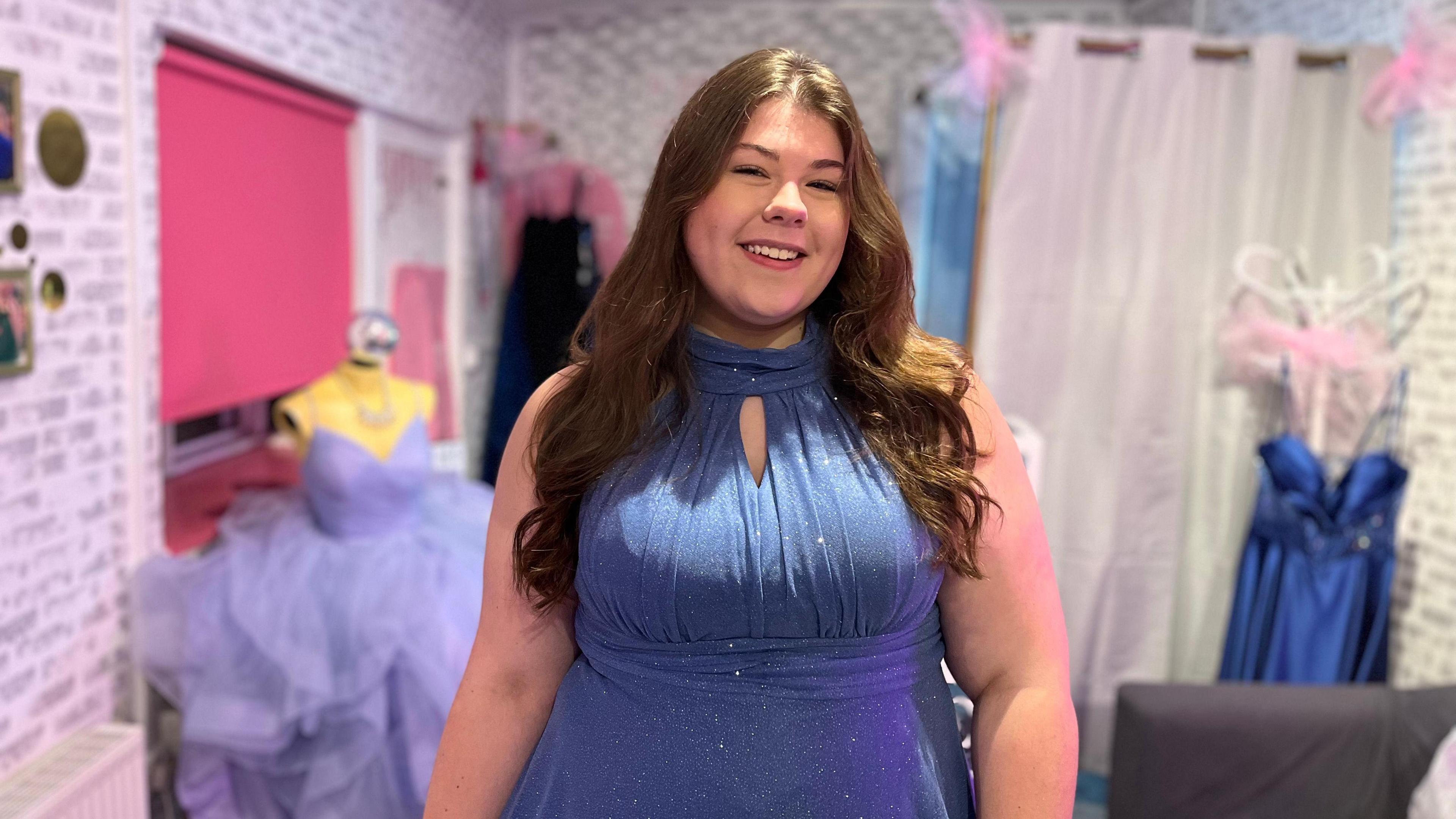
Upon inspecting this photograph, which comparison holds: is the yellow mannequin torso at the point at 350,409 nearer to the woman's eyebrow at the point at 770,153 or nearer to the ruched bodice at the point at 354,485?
the ruched bodice at the point at 354,485

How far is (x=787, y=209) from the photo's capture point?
1020 millimetres

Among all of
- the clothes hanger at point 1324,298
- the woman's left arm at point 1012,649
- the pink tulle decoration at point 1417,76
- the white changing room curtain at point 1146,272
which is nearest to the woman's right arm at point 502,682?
the woman's left arm at point 1012,649

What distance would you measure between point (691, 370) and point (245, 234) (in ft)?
7.37

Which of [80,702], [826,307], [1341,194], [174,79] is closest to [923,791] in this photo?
[826,307]

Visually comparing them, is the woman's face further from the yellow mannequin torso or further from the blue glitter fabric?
the yellow mannequin torso

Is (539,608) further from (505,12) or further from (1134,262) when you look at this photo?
(505,12)

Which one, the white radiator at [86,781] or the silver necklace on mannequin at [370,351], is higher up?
the silver necklace on mannequin at [370,351]

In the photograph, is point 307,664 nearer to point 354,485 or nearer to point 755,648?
point 354,485

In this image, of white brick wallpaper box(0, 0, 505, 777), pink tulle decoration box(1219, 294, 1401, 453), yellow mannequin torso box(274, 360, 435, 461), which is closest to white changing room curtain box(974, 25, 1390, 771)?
pink tulle decoration box(1219, 294, 1401, 453)

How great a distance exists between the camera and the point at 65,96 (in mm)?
2137

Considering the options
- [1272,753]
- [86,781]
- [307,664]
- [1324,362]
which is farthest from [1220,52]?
[86,781]

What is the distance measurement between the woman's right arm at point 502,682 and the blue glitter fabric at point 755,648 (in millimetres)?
53

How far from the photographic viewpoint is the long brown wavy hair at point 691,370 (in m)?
1.04

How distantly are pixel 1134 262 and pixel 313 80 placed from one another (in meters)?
2.44
